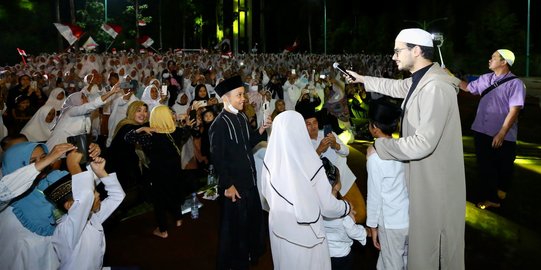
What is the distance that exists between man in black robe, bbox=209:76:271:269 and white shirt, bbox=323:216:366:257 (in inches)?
47.6

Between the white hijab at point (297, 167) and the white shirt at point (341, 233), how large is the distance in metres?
0.57

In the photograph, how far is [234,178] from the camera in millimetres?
4836

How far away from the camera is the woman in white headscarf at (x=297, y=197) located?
3.27 meters

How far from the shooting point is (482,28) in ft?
146

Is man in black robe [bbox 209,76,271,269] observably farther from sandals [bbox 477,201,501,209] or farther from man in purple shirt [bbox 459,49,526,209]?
sandals [bbox 477,201,501,209]

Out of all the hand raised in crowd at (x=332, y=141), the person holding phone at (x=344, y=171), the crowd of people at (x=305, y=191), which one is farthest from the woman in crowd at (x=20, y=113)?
the hand raised in crowd at (x=332, y=141)

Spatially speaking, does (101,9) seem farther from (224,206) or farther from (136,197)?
(224,206)

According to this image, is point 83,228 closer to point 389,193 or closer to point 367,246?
point 389,193

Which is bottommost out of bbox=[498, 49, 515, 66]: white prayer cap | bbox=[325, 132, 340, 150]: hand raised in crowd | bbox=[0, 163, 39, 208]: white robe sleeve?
bbox=[0, 163, 39, 208]: white robe sleeve

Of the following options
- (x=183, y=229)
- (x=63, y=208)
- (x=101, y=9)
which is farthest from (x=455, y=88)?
(x=101, y=9)

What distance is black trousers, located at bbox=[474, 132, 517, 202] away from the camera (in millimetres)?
6586

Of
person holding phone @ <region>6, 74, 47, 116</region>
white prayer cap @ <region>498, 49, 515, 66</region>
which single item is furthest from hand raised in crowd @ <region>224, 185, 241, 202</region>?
person holding phone @ <region>6, 74, 47, 116</region>

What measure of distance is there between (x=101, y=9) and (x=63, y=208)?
42506mm

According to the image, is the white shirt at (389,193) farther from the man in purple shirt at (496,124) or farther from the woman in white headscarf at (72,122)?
the woman in white headscarf at (72,122)
